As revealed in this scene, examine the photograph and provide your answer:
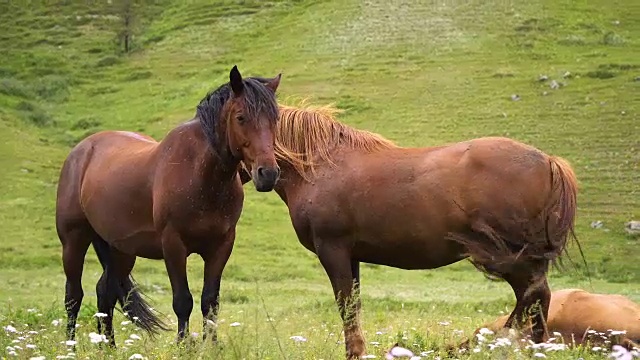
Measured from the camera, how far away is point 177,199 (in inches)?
284

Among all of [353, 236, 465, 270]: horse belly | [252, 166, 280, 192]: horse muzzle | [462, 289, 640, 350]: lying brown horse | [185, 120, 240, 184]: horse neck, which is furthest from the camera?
[462, 289, 640, 350]: lying brown horse

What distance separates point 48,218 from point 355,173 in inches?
779

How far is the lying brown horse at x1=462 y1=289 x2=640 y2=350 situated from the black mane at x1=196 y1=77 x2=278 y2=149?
98.9 inches

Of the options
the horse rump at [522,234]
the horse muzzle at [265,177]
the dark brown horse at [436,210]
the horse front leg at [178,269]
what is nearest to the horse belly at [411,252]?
the dark brown horse at [436,210]

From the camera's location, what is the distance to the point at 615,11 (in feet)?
175

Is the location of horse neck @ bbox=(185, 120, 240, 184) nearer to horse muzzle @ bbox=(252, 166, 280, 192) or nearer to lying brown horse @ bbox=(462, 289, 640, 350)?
horse muzzle @ bbox=(252, 166, 280, 192)

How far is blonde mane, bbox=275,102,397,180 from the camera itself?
7.23 meters

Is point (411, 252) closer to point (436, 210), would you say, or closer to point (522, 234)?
point (436, 210)

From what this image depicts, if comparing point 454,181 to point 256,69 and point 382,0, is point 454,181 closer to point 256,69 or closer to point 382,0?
point 256,69

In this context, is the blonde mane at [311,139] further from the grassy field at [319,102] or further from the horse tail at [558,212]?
the horse tail at [558,212]

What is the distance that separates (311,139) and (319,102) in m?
30.4

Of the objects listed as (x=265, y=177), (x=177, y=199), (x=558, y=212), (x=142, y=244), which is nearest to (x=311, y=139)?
(x=265, y=177)

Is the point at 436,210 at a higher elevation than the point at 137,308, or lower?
higher

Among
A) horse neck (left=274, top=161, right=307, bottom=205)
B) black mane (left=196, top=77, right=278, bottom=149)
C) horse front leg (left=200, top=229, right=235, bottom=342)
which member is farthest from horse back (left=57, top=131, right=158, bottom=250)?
horse neck (left=274, top=161, right=307, bottom=205)
